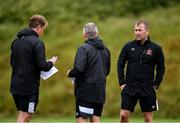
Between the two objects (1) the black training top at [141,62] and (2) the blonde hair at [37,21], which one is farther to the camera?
(1) the black training top at [141,62]

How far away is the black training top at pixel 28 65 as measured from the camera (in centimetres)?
940

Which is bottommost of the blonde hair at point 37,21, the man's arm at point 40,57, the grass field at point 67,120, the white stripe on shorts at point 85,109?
the grass field at point 67,120

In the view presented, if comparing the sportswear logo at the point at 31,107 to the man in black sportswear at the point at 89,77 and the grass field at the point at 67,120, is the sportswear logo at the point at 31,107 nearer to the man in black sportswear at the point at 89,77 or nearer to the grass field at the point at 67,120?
the man in black sportswear at the point at 89,77

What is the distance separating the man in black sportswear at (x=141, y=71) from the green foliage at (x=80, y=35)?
7.37 metres

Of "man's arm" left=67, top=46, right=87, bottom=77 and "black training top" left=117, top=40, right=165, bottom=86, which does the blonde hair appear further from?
"black training top" left=117, top=40, right=165, bottom=86

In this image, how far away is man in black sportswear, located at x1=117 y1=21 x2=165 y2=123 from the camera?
9.96 m

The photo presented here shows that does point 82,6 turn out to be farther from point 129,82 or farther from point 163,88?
point 129,82

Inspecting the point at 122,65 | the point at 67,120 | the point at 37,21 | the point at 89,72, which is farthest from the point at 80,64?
the point at 67,120

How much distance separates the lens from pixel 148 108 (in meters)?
10.1

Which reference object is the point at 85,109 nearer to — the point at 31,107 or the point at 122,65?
the point at 31,107

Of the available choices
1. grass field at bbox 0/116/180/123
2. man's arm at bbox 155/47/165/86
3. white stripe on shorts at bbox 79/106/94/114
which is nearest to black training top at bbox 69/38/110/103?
white stripe on shorts at bbox 79/106/94/114

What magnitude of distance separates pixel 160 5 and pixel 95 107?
12.8 meters

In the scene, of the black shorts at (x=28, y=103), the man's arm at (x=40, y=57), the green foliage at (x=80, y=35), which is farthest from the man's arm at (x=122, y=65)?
the green foliage at (x=80, y=35)

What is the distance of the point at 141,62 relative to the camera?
9.95m
